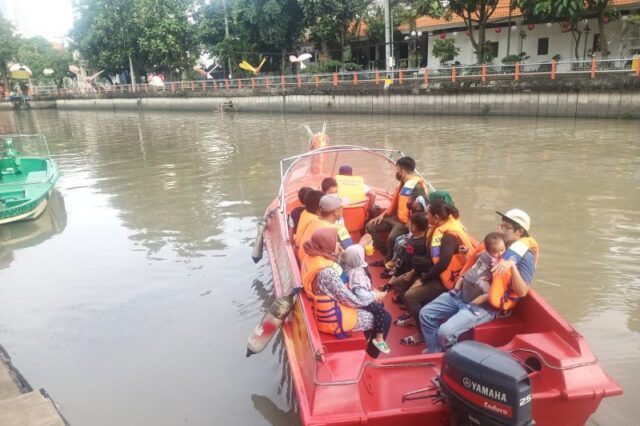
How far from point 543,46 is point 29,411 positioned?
27.0m

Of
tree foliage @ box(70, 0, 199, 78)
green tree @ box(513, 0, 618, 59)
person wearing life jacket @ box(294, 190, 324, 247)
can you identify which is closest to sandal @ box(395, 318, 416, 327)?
person wearing life jacket @ box(294, 190, 324, 247)

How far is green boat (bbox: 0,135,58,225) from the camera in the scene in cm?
826

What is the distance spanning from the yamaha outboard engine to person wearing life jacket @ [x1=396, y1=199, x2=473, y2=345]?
121 centimetres

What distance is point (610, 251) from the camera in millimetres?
6348

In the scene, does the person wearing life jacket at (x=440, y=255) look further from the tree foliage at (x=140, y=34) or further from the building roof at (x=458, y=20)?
the tree foliage at (x=140, y=34)

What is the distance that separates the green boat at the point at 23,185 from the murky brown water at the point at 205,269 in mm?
354

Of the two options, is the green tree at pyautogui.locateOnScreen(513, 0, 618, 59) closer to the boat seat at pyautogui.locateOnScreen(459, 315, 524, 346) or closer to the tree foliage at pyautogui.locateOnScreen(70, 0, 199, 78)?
the boat seat at pyautogui.locateOnScreen(459, 315, 524, 346)

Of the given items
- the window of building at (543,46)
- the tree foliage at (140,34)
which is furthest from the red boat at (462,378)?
the tree foliage at (140,34)

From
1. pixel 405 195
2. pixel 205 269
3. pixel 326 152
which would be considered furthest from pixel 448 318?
pixel 205 269

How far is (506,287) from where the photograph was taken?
10.7 ft

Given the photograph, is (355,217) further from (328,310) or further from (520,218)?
(328,310)

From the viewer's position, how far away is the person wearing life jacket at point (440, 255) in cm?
377

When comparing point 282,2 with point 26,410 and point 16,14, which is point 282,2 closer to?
point 26,410

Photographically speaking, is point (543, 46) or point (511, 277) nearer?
point (511, 277)
